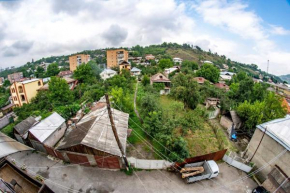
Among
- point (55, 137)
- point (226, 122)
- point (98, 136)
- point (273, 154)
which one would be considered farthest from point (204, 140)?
point (55, 137)

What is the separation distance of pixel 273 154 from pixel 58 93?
90.2 feet

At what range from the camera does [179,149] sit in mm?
11188

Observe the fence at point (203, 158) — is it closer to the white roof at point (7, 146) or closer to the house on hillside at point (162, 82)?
the white roof at point (7, 146)

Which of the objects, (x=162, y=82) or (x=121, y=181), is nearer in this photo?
(x=121, y=181)

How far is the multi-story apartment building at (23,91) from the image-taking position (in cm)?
2495

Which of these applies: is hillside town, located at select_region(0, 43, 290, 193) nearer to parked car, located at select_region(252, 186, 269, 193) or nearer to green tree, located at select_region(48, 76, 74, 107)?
parked car, located at select_region(252, 186, 269, 193)

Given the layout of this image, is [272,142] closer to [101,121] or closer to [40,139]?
[101,121]

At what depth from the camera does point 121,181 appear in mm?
9922

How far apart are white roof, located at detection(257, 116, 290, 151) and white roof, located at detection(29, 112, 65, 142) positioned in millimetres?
19849

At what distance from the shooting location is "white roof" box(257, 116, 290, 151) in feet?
31.6

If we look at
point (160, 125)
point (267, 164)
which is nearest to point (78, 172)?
point (160, 125)

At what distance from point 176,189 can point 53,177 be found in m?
9.52

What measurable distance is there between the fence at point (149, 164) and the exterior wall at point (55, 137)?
857cm

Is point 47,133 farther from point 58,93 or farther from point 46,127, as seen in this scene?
point 58,93
